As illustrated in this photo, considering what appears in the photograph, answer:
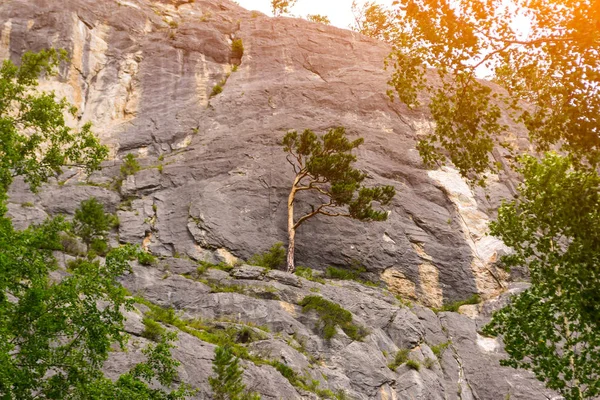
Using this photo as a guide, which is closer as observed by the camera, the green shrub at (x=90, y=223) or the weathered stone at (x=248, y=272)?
the green shrub at (x=90, y=223)

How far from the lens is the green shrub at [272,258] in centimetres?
3105

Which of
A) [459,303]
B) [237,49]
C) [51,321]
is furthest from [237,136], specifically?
[51,321]

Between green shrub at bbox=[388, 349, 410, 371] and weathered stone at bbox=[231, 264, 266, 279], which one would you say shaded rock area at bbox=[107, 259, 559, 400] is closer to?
weathered stone at bbox=[231, 264, 266, 279]

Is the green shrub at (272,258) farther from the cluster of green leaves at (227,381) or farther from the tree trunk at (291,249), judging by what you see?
the cluster of green leaves at (227,381)

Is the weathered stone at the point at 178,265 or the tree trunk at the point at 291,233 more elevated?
the tree trunk at the point at 291,233

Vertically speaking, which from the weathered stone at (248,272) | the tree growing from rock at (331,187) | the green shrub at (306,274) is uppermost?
the tree growing from rock at (331,187)

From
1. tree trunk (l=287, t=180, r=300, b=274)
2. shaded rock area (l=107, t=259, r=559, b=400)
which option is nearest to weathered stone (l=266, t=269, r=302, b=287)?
Result: shaded rock area (l=107, t=259, r=559, b=400)

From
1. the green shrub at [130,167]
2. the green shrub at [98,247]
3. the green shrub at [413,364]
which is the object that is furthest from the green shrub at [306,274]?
the green shrub at [130,167]

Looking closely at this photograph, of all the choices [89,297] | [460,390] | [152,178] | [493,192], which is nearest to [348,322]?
[460,390]

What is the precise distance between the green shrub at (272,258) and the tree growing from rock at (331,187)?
0.54 meters

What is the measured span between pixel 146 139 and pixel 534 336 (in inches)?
1175

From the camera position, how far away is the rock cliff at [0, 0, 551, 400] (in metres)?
24.3

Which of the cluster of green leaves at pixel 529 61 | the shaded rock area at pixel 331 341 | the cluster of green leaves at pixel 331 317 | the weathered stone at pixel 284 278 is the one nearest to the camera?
the cluster of green leaves at pixel 529 61

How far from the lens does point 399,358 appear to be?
25.0m
